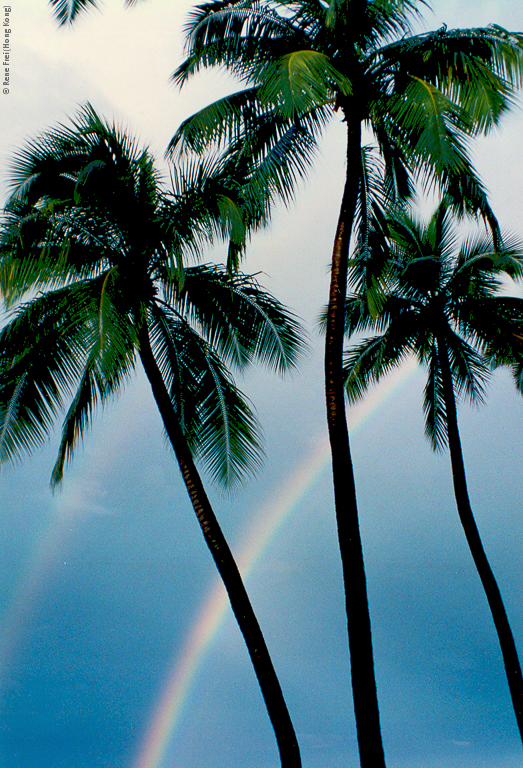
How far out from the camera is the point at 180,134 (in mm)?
13141

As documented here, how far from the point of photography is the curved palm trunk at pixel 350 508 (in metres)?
10.4

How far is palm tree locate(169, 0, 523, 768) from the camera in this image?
10.8 m

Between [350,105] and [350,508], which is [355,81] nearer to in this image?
[350,105]

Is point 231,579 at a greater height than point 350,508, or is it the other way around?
point 350,508

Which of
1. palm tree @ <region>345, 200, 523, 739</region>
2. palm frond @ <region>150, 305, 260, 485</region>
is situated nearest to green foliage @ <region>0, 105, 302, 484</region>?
palm frond @ <region>150, 305, 260, 485</region>

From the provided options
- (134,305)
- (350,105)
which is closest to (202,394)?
(134,305)

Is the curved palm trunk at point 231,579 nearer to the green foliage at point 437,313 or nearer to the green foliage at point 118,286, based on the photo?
the green foliage at point 118,286

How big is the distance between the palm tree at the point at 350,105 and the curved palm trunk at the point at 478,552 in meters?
4.66

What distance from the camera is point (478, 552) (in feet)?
53.7

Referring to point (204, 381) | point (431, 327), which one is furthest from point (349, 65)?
point (431, 327)

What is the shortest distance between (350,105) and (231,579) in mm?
7897

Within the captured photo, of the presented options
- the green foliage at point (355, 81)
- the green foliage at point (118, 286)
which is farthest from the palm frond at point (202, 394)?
the green foliage at point (355, 81)

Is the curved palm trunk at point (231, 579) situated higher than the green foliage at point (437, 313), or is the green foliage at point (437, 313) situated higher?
the green foliage at point (437, 313)

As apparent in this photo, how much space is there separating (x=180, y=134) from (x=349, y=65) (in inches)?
123
